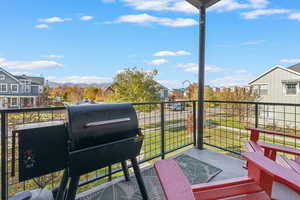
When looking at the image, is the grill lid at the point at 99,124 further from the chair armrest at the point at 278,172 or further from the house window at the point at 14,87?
the house window at the point at 14,87

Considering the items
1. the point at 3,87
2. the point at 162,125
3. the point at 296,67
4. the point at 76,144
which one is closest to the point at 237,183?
the point at 76,144

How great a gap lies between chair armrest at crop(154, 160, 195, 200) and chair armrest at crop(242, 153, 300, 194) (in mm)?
409

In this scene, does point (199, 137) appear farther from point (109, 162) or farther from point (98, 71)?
point (98, 71)

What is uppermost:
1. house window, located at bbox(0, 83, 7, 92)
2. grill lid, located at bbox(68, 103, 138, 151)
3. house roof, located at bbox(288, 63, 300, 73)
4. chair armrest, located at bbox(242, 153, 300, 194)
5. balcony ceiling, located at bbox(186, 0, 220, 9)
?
house roof, located at bbox(288, 63, 300, 73)

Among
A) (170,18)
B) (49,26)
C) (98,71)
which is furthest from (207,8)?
(98,71)

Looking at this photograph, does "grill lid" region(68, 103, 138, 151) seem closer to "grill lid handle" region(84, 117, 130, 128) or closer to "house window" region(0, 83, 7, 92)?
"grill lid handle" region(84, 117, 130, 128)

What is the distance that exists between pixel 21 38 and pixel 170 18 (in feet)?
26.8

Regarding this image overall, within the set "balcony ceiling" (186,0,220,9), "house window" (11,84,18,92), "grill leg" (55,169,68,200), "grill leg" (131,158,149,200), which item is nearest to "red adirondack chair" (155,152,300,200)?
"grill leg" (131,158,149,200)

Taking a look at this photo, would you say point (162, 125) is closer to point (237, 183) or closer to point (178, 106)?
point (178, 106)

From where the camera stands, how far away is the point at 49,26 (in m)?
10.2

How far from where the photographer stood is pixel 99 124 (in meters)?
1.30

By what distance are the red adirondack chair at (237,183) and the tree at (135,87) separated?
8083 millimetres

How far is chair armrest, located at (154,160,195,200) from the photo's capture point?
75 centimetres

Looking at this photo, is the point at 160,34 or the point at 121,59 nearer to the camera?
the point at 160,34
